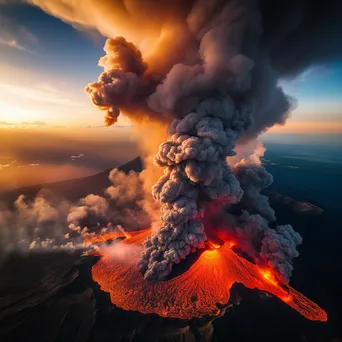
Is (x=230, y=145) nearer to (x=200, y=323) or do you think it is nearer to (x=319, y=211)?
(x=200, y=323)

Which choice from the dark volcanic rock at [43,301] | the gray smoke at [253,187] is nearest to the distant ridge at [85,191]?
the gray smoke at [253,187]

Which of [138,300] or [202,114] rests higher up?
Result: [202,114]

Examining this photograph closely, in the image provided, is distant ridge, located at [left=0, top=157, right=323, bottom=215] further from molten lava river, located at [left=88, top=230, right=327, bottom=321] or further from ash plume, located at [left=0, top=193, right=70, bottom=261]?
molten lava river, located at [left=88, top=230, right=327, bottom=321]

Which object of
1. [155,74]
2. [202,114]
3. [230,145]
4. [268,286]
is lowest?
[268,286]

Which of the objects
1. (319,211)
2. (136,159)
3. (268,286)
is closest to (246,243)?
(268,286)

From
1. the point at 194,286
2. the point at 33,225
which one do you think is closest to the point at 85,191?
the point at 33,225

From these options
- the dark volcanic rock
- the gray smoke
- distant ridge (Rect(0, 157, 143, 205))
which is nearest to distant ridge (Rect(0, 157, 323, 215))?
distant ridge (Rect(0, 157, 143, 205))
